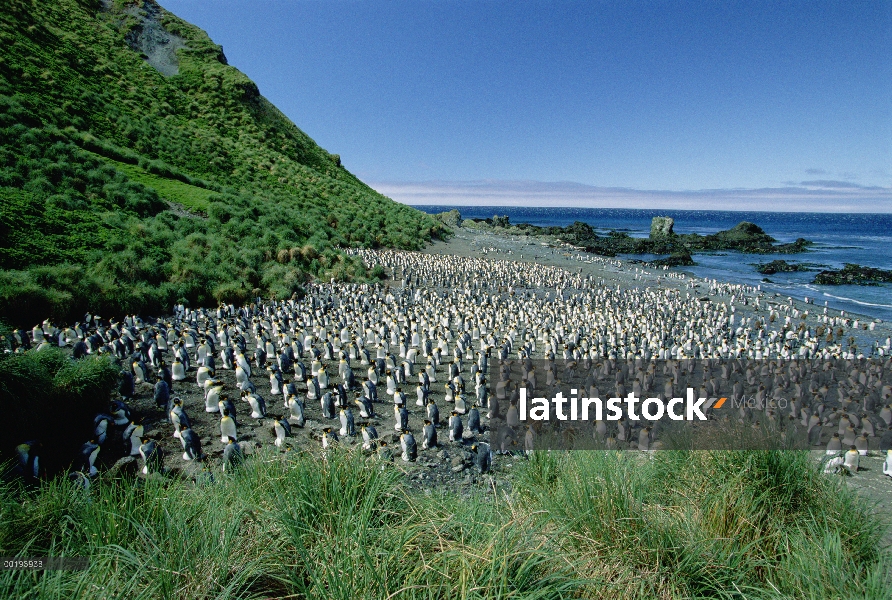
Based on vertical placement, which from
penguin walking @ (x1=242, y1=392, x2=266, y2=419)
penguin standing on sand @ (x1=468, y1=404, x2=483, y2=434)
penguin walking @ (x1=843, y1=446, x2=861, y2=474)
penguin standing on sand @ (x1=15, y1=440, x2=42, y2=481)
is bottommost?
penguin walking @ (x1=843, y1=446, x2=861, y2=474)

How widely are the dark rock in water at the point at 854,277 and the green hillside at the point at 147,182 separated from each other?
3765cm

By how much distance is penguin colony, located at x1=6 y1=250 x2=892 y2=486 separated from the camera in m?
10.1

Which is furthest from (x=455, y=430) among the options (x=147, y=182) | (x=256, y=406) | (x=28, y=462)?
(x=147, y=182)

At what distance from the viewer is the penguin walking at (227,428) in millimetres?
9852

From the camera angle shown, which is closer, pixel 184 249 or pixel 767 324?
pixel 184 249

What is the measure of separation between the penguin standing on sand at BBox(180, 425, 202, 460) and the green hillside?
12.1 m

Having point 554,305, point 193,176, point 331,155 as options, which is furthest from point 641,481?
point 331,155

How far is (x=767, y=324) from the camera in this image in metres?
25.9

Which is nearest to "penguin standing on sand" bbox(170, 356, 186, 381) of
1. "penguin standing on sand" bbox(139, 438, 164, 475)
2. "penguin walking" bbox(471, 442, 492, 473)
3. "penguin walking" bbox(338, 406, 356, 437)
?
"penguin standing on sand" bbox(139, 438, 164, 475)

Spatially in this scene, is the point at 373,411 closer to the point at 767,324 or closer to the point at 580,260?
the point at 767,324

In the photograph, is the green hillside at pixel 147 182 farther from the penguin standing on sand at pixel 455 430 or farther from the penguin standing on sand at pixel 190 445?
the penguin standing on sand at pixel 455 430

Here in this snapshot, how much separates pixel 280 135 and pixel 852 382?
63.7 m

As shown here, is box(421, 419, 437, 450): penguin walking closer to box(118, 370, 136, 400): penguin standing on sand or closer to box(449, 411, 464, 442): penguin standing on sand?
box(449, 411, 464, 442): penguin standing on sand

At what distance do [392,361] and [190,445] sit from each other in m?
6.67
